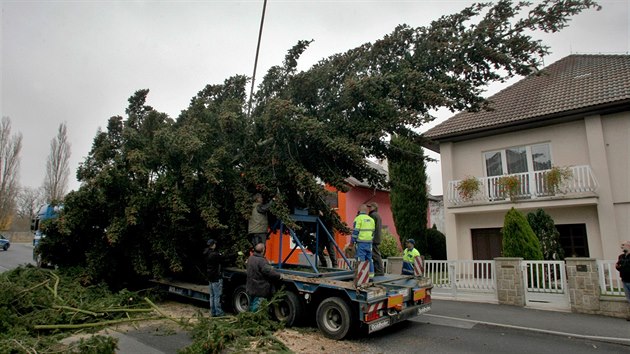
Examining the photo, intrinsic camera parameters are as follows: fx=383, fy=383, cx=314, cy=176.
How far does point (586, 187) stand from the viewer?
42.2 ft

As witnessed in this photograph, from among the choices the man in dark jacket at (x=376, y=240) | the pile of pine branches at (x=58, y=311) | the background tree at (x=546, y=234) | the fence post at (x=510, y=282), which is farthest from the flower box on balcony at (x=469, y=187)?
the pile of pine branches at (x=58, y=311)

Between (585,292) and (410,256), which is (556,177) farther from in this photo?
(410,256)

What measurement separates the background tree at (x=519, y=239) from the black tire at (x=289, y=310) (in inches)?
307

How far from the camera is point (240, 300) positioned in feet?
26.8

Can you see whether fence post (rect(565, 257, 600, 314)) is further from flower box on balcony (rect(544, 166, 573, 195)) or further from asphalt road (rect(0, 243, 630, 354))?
flower box on balcony (rect(544, 166, 573, 195))

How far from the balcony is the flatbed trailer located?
8250 mm

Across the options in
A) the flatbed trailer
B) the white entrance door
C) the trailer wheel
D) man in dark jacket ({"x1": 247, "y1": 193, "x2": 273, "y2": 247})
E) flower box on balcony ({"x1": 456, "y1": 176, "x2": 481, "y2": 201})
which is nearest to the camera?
the flatbed trailer

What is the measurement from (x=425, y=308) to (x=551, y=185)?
868 cm

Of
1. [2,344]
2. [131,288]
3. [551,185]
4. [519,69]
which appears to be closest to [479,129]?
[551,185]

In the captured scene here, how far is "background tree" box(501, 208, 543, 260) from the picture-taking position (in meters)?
11.5

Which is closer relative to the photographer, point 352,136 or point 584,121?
point 352,136

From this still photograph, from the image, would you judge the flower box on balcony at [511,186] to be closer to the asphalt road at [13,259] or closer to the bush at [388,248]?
the bush at [388,248]

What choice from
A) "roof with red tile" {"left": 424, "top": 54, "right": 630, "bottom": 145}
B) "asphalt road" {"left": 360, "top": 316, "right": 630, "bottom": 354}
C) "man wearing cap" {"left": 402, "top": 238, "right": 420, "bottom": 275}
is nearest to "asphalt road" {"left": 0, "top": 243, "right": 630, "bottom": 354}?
"asphalt road" {"left": 360, "top": 316, "right": 630, "bottom": 354}

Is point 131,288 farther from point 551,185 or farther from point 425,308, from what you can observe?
point 551,185
